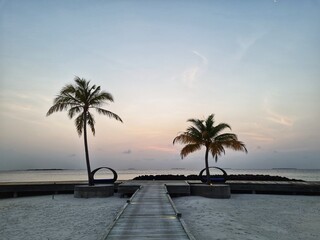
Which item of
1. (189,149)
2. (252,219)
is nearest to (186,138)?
(189,149)

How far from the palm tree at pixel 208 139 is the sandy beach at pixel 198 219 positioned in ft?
16.5

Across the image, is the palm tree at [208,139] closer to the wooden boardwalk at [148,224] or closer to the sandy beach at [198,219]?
the sandy beach at [198,219]

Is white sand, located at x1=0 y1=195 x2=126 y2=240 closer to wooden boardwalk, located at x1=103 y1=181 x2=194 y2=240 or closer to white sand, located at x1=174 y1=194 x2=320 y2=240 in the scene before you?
wooden boardwalk, located at x1=103 y1=181 x2=194 y2=240

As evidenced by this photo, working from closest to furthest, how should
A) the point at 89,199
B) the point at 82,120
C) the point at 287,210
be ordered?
the point at 287,210 → the point at 89,199 → the point at 82,120

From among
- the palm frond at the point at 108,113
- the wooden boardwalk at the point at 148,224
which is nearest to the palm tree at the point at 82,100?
the palm frond at the point at 108,113

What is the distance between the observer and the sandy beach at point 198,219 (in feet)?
42.3

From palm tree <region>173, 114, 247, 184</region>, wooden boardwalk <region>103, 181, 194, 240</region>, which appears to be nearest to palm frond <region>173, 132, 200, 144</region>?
palm tree <region>173, 114, 247, 184</region>

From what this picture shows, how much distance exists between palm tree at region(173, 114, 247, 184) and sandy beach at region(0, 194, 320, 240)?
5038 mm

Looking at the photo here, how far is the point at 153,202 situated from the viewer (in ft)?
55.6

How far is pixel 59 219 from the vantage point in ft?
52.9

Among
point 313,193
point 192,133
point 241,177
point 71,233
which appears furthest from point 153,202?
point 241,177

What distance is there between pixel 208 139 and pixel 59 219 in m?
15.0

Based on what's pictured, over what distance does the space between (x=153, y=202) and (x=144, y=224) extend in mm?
5585

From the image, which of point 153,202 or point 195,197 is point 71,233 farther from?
point 195,197
